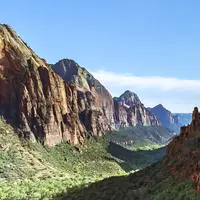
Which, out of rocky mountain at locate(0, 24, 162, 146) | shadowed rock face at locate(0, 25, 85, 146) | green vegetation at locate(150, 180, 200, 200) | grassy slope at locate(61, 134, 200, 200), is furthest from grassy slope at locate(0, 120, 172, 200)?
green vegetation at locate(150, 180, 200, 200)

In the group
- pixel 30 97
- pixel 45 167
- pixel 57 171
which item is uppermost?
pixel 30 97

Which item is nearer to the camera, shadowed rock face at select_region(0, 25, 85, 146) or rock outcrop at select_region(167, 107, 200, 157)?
rock outcrop at select_region(167, 107, 200, 157)

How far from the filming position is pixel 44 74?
158875 millimetres

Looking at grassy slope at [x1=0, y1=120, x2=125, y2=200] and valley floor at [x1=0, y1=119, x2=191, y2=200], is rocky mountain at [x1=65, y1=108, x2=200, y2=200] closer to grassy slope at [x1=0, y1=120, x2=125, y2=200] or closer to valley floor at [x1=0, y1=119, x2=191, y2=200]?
valley floor at [x1=0, y1=119, x2=191, y2=200]

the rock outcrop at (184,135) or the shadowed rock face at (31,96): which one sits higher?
the shadowed rock face at (31,96)

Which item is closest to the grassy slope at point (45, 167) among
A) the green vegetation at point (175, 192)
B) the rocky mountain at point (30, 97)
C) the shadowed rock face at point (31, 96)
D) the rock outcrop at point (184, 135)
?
the rocky mountain at point (30, 97)

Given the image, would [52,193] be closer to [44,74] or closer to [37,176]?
[37,176]

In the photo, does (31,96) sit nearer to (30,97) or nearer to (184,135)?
(30,97)

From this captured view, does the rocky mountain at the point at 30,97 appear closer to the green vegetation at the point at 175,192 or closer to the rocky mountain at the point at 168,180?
the rocky mountain at the point at 168,180

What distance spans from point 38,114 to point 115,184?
3070 inches

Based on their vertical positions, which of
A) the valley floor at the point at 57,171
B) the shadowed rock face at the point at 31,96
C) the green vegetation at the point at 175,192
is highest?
the shadowed rock face at the point at 31,96

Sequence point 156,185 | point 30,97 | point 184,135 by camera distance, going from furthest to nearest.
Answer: point 30,97, point 184,135, point 156,185

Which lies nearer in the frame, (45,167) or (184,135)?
(184,135)

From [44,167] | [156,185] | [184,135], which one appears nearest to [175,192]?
[156,185]
